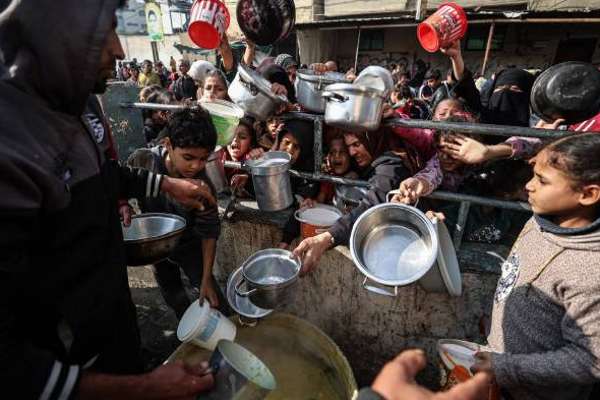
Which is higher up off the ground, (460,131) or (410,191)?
(460,131)

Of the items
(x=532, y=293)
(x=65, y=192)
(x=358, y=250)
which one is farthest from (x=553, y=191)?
(x=65, y=192)

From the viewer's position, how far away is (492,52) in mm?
12484

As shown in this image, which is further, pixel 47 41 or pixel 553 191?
pixel 553 191

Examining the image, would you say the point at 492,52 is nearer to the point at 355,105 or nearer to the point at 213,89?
the point at 213,89

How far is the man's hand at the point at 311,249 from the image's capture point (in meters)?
1.98

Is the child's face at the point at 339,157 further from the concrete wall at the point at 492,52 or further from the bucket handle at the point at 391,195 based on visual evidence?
the concrete wall at the point at 492,52

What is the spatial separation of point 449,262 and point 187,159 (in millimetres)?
1767

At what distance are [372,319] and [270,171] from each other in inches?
52.5

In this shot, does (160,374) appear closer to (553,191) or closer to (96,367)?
(96,367)

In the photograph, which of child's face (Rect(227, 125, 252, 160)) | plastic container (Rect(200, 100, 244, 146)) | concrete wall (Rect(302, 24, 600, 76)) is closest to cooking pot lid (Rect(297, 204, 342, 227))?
plastic container (Rect(200, 100, 244, 146))

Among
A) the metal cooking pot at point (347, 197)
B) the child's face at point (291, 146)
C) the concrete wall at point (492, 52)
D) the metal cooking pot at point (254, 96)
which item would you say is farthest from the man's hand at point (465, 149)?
the concrete wall at point (492, 52)

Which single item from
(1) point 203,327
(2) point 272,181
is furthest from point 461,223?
(1) point 203,327

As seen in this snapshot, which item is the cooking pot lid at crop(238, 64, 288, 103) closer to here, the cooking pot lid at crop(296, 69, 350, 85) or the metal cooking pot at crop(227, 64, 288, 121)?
the metal cooking pot at crop(227, 64, 288, 121)

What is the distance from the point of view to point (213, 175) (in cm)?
282
